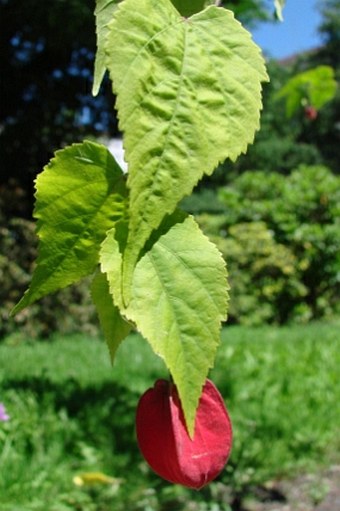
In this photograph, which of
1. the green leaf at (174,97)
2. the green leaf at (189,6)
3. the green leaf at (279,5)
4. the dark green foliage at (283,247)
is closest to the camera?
the green leaf at (174,97)

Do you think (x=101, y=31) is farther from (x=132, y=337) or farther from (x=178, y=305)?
(x=132, y=337)

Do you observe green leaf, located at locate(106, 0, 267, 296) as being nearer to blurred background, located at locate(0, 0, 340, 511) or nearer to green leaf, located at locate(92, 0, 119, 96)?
green leaf, located at locate(92, 0, 119, 96)

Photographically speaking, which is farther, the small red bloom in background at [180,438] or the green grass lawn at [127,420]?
the green grass lawn at [127,420]

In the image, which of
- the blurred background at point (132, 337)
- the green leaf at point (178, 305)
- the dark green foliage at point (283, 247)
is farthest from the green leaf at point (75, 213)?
the dark green foliage at point (283, 247)

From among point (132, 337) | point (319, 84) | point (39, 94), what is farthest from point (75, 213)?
point (39, 94)

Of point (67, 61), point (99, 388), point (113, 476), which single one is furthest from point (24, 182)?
point (113, 476)

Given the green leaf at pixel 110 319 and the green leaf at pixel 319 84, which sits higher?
the green leaf at pixel 110 319

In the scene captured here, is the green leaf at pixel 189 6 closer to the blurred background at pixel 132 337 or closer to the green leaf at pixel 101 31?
the green leaf at pixel 101 31

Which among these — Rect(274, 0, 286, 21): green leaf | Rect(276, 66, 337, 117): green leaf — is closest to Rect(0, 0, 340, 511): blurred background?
Rect(276, 66, 337, 117): green leaf
